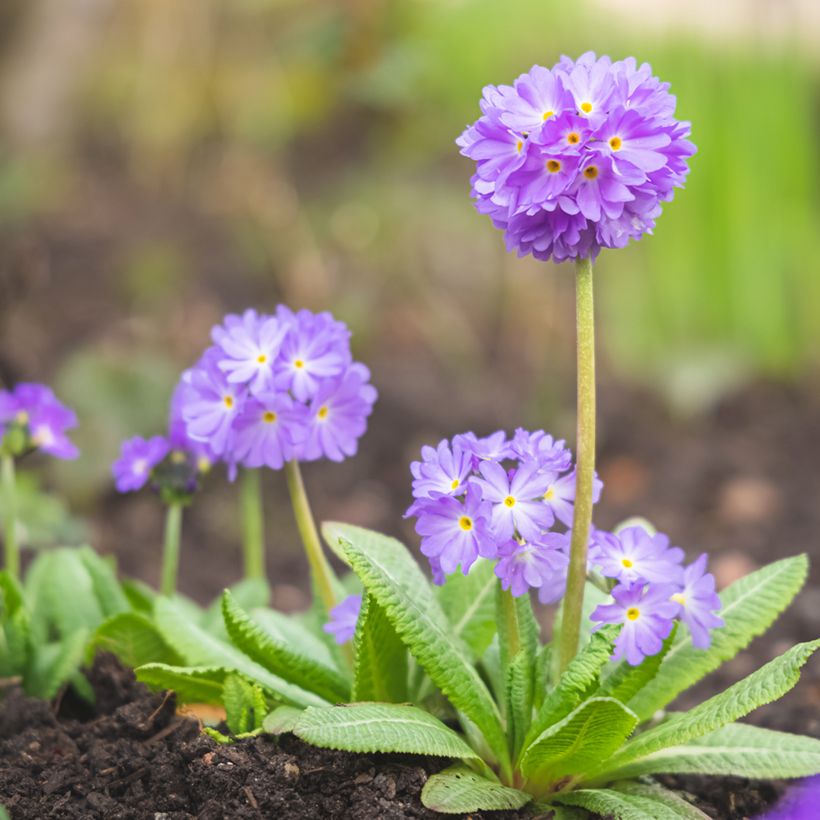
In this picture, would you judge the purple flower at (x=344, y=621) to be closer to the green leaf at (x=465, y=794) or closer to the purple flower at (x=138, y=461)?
the green leaf at (x=465, y=794)

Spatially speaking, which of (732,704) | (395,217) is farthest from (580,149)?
(395,217)

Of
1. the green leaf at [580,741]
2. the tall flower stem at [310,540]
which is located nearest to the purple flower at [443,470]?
the tall flower stem at [310,540]

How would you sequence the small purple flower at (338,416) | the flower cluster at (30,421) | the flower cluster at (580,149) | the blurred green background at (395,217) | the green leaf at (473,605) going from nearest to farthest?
1. the flower cluster at (580,149)
2. the small purple flower at (338,416)
3. the green leaf at (473,605)
4. the flower cluster at (30,421)
5. the blurred green background at (395,217)

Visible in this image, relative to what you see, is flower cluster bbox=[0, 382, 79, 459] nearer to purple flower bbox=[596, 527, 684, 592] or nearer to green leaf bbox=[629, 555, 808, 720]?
purple flower bbox=[596, 527, 684, 592]

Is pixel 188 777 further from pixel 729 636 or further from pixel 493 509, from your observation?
pixel 729 636

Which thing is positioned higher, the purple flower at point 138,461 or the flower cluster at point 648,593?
the purple flower at point 138,461

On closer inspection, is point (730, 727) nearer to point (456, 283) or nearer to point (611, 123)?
point (611, 123)
